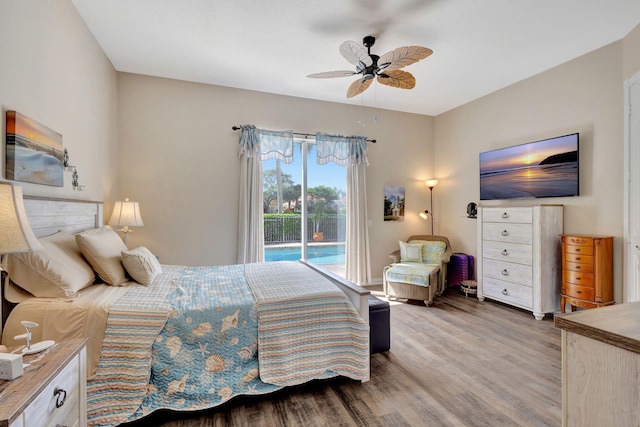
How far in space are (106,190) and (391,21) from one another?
139 inches

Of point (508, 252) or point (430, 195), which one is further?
point (430, 195)

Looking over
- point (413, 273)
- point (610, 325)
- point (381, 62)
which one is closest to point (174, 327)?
point (610, 325)

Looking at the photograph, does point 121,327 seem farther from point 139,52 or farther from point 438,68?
point 438,68

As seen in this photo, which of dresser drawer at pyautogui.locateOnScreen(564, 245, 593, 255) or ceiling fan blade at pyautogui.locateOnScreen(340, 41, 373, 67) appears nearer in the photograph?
ceiling fan blade at pyautogui.locateOnScreen(340, 41, 373, 67)

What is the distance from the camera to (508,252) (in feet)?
12.8

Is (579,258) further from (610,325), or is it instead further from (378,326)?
(610,325)

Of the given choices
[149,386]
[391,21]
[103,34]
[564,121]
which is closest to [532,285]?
[564,121]

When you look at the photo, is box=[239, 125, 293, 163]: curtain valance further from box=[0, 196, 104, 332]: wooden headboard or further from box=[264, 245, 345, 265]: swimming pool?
box=[0, 196, 104, 332]: wooden headboard

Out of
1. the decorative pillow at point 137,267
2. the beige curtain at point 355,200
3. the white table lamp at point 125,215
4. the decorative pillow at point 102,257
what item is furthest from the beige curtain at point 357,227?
the decorative pillow at point 102,257

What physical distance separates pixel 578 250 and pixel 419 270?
171 cm

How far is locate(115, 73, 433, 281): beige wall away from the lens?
12.9ft

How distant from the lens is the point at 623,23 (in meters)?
2.84

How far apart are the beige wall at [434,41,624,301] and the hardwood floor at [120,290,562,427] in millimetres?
1501

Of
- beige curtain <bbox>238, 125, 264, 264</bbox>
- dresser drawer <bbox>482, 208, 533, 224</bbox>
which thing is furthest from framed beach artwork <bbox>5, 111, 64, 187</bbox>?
dresser drawer <bbox>482, 208, 533, 224</bbox>
